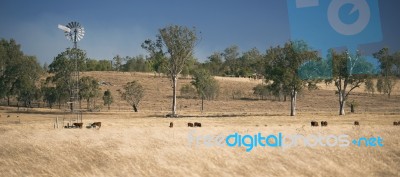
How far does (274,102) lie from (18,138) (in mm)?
85575

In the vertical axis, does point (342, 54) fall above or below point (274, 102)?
above

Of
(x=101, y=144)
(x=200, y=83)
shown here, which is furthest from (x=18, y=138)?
(x=200, y=83)

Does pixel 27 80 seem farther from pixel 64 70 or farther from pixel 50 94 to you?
pixel 64 70

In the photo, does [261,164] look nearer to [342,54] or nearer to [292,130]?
[292,130]

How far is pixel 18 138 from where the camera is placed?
3466 centimetres

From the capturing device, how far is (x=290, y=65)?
7712 cm

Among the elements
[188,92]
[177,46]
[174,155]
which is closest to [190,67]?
[177,46]

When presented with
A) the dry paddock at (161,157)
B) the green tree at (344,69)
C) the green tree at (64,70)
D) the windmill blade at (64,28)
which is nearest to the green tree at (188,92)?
the green tree at (64,70)

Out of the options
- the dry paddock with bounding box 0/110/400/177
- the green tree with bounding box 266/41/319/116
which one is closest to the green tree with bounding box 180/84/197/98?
the green tree with bounding box 266/41/319/116

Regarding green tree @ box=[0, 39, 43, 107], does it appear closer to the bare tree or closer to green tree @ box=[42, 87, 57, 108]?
green tree @ box=[42, 87, 57, 108]

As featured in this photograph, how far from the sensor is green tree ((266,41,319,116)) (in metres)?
74.5

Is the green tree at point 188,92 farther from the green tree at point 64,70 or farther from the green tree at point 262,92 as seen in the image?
the green tree at point 64,70

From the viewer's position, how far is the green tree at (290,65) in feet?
244

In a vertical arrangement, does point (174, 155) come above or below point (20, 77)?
below
